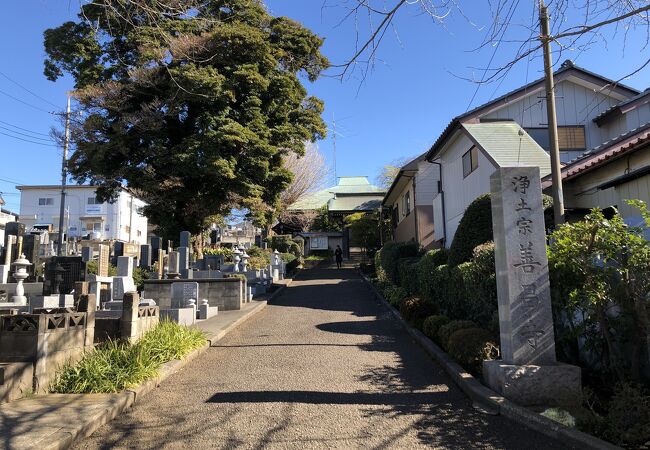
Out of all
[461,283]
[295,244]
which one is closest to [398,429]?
[461,283]

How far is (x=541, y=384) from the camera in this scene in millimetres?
5277

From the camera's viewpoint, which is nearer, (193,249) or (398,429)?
(398,429)

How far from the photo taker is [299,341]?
9.88 m

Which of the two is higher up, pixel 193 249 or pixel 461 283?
pixel 193 249

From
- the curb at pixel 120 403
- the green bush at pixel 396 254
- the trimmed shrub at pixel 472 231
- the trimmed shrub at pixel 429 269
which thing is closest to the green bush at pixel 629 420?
the curb at pixel 120 403

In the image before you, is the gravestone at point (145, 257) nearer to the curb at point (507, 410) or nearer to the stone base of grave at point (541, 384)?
the curb at point (507, 410)

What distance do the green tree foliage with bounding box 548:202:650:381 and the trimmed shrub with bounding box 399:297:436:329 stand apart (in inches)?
193

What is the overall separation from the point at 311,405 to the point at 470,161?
37.2 feet

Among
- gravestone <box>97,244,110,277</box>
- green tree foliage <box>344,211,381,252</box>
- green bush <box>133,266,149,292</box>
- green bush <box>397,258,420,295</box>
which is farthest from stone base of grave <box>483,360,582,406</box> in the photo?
green tree foliage <box>344,211,381,252</box>

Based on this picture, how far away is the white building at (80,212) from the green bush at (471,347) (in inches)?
2073

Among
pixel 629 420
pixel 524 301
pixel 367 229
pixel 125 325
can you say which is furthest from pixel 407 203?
pixel 629 420

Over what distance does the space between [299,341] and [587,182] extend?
715cm

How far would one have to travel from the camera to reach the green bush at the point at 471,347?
6.66 meters

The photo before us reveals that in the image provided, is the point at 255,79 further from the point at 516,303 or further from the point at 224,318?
the point at 516,303
